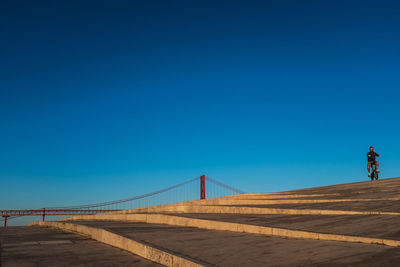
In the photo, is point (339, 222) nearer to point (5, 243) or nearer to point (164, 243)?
point (164, 243)

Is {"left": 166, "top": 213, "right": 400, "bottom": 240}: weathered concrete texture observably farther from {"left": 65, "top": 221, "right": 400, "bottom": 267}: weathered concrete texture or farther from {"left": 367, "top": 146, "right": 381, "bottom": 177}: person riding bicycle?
{"left": 367, "top": 146, "right": 381, "bottom": 177}: person riding bicycle

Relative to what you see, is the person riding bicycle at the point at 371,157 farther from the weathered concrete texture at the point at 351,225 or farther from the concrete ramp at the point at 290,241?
the weathered concrete texture at the point at 351,225

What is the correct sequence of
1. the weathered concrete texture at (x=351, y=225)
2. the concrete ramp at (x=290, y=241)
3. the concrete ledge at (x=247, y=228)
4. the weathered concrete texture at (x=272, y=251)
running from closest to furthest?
the weathered concrete texture at (x=272, y=251)
the concrete ramp at (x=290, y=241)
the concrete ledge at (x=247, y=228)
the weathered concrete texture at (x=351, y=225)

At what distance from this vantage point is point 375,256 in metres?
3.03

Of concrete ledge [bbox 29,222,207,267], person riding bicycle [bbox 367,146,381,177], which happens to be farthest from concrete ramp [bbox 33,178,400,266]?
person riding bicycle [bbox 367,146,381,177]

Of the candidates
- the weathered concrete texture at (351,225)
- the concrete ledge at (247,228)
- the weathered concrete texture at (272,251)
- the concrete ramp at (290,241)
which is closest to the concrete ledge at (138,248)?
the concrete ramp at (290,241)

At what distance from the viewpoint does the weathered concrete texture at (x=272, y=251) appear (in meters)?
3.06

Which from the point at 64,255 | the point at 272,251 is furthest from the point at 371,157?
the point at 64,255

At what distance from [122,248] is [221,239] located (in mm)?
1449

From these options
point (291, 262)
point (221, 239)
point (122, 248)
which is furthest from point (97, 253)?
point (291, 262)

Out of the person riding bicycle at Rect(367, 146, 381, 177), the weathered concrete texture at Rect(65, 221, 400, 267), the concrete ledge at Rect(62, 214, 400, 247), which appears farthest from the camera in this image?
the person riding bicycle at Rect(367, 146, 381, 177)

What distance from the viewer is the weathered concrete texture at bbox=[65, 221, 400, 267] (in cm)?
306

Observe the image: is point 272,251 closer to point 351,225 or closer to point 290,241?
point 290,241

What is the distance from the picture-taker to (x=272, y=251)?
371 cm
